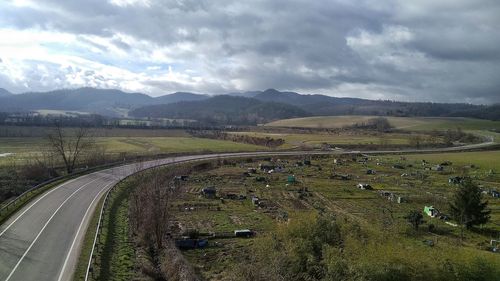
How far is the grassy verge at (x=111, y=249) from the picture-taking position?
2770cm

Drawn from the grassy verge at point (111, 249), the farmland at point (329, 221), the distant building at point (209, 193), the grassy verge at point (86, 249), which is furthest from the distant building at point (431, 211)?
the grassy verge at point (86, 249)

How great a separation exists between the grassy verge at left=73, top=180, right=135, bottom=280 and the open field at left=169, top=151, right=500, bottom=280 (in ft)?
18.6

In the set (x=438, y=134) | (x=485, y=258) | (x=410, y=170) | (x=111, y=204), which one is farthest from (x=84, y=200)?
(x=438, y=134)

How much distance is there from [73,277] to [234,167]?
63.3 meters

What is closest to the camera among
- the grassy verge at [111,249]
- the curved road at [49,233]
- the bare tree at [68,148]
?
the curved road at [49,233]

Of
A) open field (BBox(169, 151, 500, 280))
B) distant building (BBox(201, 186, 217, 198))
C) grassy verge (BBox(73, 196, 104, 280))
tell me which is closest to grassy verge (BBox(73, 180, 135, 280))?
grassy verge (BBox(73, 196, 104, 280))

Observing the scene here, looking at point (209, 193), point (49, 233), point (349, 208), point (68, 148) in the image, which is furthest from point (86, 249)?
point (68, 148)

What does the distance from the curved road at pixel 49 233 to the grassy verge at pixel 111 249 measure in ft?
2.19

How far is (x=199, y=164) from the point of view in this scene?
84.9 meters

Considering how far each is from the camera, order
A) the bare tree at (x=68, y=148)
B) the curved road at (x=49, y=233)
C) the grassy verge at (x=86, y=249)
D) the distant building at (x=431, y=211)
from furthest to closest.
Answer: the bare tree at (x=68, y=148)
the distant building at (x=431, y=211)
the curved road at (x=49, y=233)
the grassy verge at (x=86, y=249)

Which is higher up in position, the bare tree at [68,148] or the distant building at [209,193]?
the bare tree at [68,148]

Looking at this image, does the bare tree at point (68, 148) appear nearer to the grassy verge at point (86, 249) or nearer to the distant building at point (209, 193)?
the distant building at point (209, 193)

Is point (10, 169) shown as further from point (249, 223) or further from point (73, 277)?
point (73, 277)

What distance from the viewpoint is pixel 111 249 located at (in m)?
32.7
